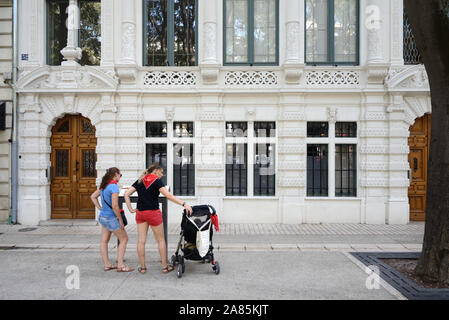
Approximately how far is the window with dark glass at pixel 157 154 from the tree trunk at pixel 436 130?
8069 millimetres

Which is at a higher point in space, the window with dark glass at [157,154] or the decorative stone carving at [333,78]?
the decorative stone carving at [333,78]

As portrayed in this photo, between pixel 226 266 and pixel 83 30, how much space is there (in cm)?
982

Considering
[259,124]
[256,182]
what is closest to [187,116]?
[259,124]

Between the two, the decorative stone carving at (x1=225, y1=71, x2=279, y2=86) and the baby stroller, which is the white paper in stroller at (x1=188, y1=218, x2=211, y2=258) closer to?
the baby stroller

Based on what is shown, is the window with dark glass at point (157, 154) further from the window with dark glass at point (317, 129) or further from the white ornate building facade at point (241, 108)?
the window with dark glass at point (317, 129)

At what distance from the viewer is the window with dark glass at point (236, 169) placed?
1180cm

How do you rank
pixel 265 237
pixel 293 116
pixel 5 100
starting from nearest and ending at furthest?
1. pixel 265 237
2. pixel 293 116
3. pixel 5 100

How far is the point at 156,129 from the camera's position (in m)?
11.9

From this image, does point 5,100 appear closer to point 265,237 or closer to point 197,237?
point 197,237

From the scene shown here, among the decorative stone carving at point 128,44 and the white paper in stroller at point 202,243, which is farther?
the decorative stone carving at point 128,44

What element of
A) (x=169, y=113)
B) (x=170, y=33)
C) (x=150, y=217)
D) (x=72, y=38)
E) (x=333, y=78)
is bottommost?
(x=150, y=217)

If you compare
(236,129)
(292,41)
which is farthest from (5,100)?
(292,41)

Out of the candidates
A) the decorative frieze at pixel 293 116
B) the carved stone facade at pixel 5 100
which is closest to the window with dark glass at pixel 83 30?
the carved stone facade at pixel 5 100
